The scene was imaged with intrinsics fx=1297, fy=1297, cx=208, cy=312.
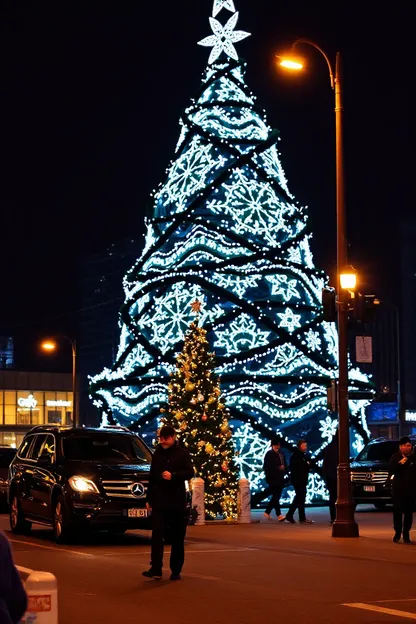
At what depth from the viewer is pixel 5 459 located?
1366 inches

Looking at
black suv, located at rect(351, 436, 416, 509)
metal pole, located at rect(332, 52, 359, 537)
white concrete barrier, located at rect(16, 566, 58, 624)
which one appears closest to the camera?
white concrete barrier, located at rect(16, 566, 58, 624)

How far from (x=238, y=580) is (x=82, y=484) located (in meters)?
5.51

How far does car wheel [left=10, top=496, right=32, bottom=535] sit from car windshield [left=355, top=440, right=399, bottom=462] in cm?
1305

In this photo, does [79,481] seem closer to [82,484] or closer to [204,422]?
[82,484]

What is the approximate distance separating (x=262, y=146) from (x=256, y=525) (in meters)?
17.4

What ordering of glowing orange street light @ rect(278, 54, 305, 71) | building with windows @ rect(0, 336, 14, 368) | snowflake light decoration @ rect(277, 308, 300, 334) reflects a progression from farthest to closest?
1. building with windows @ rect(0, 336, 14, 368)
2. snowflake light decoration @ rect(277, 308, 300, 334)
3. glowing orange street light @ rect(278, 54, 305, 71)

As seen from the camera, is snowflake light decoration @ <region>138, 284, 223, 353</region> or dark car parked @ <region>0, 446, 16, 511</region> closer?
dark car parked @ <region>0, 446, 16, 511</region>

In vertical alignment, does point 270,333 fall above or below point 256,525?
above

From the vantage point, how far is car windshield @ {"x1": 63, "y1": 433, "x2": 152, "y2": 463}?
2086 cm

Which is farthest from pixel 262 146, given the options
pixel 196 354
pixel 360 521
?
pixel 360 521

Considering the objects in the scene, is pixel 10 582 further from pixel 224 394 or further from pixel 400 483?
pixel 224 394

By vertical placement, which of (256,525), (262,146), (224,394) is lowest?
(256,525)

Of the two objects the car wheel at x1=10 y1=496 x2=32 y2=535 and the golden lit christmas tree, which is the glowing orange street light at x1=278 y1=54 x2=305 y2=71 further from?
the car wheel at x1=10 y1=496 x2=32 y2=535

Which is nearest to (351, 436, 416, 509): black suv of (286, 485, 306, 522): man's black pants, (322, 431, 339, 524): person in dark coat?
(322, 431, 339, 524): person in dark coat
